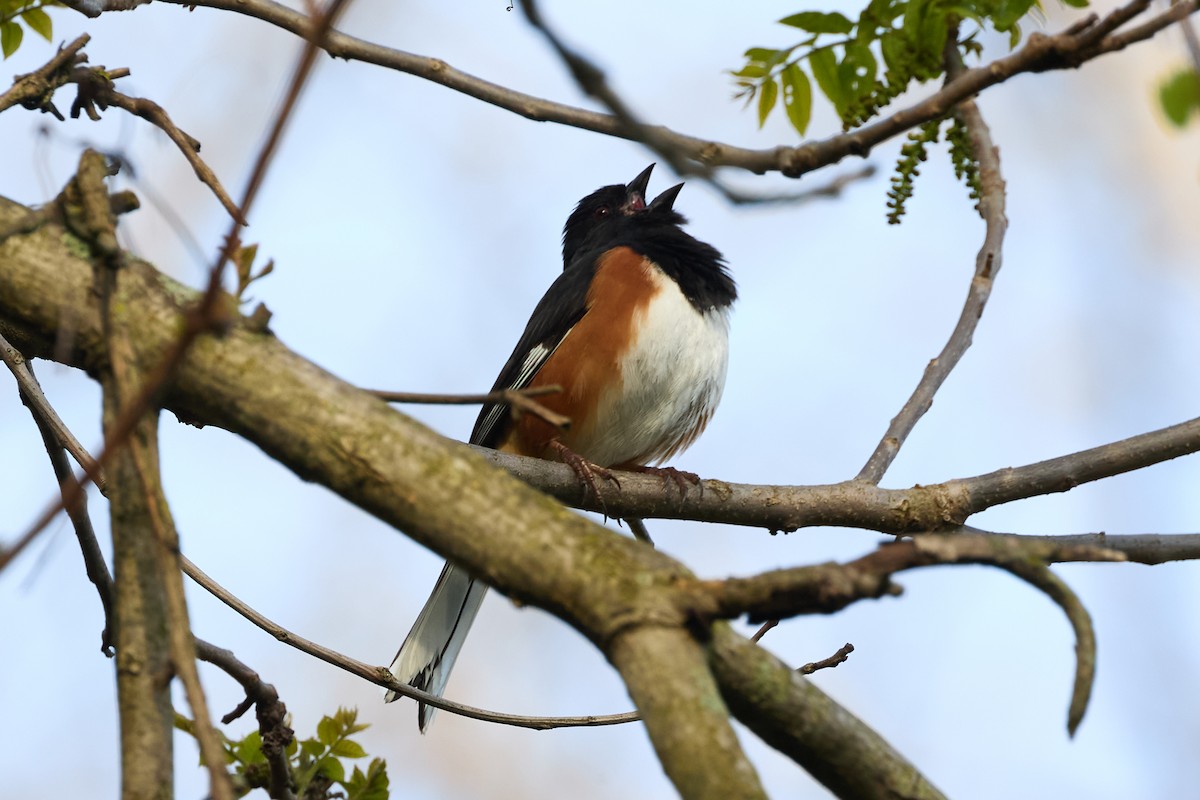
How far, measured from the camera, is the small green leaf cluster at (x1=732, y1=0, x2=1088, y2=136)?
8.70ft

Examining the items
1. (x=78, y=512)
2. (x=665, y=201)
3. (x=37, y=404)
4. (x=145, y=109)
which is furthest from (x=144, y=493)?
(x=665, y=201)

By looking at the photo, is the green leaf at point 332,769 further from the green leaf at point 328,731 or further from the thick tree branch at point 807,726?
the thick tree branch at point 807,726

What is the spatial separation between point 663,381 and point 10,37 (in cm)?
235

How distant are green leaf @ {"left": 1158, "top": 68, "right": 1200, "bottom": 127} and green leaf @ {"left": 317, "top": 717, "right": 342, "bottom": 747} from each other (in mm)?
1972

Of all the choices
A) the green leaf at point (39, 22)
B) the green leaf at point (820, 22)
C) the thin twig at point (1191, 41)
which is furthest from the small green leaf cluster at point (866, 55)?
the green leaf at point (39, 22)

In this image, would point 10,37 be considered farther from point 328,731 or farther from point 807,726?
point 807,726

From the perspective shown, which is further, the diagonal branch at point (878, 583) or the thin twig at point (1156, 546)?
the thin twig at point (1156, 546)

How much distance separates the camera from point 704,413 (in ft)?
14.9

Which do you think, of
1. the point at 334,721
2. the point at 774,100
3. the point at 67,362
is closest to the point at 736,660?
the point at 67,362

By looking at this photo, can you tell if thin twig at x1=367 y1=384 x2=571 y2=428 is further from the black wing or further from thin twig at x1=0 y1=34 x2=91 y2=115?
the black wing

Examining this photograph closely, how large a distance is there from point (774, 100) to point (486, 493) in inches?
75.2

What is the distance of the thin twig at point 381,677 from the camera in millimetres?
2688

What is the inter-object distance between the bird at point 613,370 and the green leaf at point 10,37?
6.40 feet

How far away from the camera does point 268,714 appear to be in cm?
237
